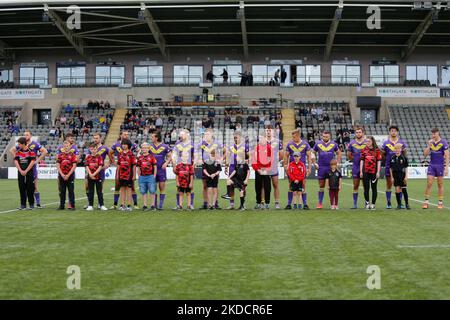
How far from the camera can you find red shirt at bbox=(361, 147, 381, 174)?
48.6ft

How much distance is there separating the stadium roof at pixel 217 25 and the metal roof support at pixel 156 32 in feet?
0.24

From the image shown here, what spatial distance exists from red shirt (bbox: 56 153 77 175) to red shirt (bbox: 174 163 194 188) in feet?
8.85

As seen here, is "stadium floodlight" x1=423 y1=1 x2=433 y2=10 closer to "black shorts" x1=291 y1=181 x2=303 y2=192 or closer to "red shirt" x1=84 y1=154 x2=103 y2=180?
"black shorts" x1=291 y1=181 x2=303 y2=192

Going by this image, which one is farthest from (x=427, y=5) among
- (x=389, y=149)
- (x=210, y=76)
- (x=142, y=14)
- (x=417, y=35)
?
(x=389, y=149)

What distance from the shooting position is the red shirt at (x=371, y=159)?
14805 mm

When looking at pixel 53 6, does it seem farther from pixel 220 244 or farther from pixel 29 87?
pixel 220 244

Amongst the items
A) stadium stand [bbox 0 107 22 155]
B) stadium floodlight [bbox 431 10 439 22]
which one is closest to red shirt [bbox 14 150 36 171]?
stadium stand [bbox 0 107 22 155]

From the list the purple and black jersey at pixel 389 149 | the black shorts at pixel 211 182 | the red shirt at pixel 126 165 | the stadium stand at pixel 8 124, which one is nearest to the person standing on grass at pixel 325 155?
the purple and black jersey at pixel 389 149

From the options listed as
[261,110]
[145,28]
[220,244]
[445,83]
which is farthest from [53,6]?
[220,244]

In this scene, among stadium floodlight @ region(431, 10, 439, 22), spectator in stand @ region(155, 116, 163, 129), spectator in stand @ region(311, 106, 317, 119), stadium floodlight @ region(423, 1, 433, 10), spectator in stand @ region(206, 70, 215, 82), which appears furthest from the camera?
spectator in stand @ region(206, 70, 215, 82)

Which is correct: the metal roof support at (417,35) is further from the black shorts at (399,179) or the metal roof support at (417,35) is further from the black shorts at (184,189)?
the black shorts at (184,189)

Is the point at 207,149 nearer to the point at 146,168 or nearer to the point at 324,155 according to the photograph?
the point at 146,168
